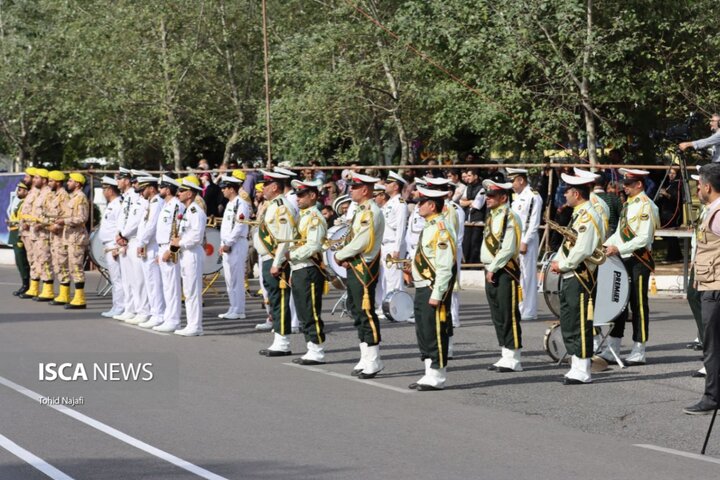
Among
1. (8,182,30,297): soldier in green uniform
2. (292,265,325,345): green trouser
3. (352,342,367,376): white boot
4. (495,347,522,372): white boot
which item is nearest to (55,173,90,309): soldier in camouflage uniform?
(8,182,30,297): soldier in green uniform

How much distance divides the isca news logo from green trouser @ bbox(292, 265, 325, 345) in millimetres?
1628

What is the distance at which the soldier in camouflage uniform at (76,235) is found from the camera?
1895 centimetres

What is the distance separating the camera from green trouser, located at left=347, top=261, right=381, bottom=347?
41.0 ft

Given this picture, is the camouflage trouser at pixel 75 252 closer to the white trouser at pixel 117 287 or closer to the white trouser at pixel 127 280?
the white trouser at pixel 117 287

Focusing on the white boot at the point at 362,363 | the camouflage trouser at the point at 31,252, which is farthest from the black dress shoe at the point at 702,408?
the camouflage trouser at the point at 31,252

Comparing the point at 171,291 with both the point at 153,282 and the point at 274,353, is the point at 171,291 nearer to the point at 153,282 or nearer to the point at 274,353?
Result: the point at 153,282

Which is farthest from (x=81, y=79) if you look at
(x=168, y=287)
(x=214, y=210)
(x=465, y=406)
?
(x=465, y=406)

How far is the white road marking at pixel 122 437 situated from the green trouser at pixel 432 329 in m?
3.16

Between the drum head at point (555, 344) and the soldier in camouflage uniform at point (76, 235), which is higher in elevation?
the soldier in camouflage uniform at point (76, 235)

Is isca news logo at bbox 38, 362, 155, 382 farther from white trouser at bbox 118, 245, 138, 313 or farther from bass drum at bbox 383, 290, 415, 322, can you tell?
white trouser at bbox 118, 245, 138, 313

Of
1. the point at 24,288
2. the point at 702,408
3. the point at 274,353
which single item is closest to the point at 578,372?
the point at 702,408

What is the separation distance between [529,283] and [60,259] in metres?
6.98

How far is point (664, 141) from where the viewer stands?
2436 centimetres

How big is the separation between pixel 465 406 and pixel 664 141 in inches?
580
